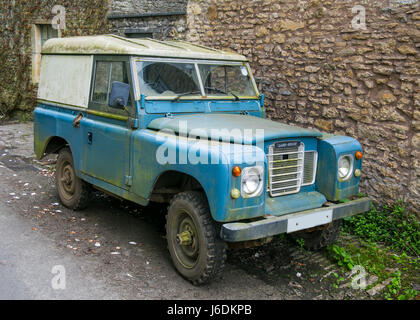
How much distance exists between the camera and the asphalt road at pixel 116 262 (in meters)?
3.84

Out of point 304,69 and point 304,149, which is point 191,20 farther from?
point 304,149

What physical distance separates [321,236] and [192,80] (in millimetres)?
2211

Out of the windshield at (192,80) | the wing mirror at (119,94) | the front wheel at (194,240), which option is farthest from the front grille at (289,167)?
the wing mirror at (119,94)

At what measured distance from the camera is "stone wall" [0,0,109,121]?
1239 centimetres

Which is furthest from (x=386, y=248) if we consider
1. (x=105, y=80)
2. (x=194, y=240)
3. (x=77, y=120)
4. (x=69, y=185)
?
(x=69, y=185)

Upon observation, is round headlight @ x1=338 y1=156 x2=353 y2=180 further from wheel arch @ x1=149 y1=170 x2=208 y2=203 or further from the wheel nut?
the wheel nut

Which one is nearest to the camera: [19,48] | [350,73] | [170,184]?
[170,184]

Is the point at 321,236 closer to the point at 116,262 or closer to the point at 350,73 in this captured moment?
the point at 116,262

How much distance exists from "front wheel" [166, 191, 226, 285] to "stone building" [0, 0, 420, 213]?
2974 millimetres

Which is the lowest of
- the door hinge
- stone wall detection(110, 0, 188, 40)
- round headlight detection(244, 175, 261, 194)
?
the door hinge

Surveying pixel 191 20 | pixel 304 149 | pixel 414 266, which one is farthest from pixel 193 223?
pixel 191 20

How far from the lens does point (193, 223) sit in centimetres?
387

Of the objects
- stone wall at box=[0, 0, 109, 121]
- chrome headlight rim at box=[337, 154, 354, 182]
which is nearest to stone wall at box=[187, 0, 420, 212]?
chrome headlight rim at box=[337, 154, 354, 182]

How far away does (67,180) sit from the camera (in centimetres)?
586
